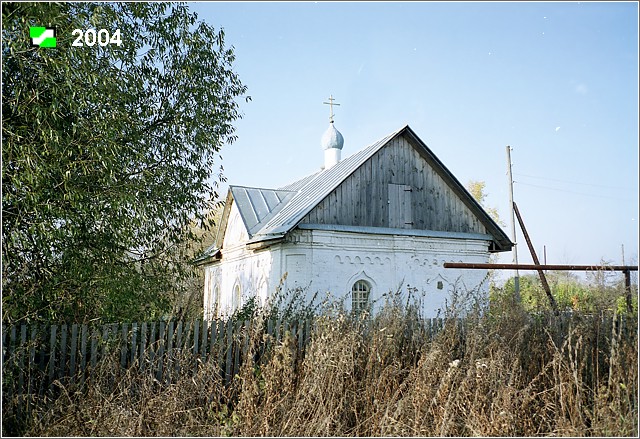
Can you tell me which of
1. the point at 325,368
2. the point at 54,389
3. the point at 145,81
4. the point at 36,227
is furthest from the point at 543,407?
the point at 145,81

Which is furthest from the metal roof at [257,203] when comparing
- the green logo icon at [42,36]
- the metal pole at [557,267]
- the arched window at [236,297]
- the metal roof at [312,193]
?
the green logo icon at [42,36]

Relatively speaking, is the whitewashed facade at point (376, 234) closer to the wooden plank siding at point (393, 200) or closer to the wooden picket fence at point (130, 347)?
the wooden plank siding at point (393, 200)

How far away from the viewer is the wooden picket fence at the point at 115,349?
19.3 ft

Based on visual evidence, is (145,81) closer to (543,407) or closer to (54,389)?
(54,389)

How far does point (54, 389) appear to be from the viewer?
20.1 ft

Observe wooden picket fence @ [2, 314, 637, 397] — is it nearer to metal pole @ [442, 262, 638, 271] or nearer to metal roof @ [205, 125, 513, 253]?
metal pole @ [442, 262, 638, 271]

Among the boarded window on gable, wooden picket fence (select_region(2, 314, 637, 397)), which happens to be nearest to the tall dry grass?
wooden picket fence (select_region(2, 314, 637, 397))

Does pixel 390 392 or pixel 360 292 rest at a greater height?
pixel 360 292

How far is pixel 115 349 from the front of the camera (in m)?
6.21

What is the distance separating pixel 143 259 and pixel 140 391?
8.49ft

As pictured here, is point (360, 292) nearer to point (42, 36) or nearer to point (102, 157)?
point (102, 157)

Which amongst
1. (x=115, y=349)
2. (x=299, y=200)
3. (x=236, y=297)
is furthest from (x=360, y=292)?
(x=115, y=349)

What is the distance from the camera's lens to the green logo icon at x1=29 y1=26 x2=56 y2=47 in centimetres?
586

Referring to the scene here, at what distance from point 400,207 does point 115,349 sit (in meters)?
9.80
